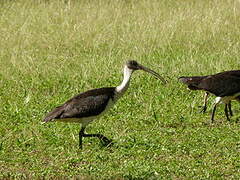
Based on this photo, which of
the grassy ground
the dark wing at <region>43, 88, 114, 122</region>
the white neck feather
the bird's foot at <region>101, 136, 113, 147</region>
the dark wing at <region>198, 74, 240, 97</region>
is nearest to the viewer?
the grassy ground

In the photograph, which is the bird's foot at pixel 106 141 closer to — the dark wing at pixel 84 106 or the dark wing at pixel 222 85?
the dark wing at pixel 84 106

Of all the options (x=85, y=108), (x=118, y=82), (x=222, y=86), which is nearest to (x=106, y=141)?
(x=85, y=108)

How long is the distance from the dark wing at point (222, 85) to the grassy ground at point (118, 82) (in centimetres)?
43

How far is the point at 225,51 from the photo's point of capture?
1218 cm

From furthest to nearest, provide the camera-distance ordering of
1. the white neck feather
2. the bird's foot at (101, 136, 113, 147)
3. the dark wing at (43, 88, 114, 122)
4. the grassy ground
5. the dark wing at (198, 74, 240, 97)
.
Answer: the dark wing at (198, 74, 240, 97)
the white neck feather
the bird's foot at (101, 136, 113, 147)
the dark wing at (43, 88, 114, 122)
the grassy ground

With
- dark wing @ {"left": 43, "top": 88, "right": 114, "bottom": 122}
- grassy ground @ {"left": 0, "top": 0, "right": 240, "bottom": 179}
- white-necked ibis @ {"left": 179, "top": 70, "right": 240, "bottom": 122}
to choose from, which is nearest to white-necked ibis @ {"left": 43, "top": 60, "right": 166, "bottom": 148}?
dark wing @ {"left": 43, "top": 88, "right": 114, "bottom": 122}

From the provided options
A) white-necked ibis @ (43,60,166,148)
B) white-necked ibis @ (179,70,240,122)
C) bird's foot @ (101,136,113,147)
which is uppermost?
white-necked ibis @ (43,60,166,148)

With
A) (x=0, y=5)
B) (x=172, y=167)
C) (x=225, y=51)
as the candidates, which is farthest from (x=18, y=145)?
(x=0, y=5)

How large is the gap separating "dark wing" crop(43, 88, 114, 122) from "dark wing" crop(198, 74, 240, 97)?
1.69 metres

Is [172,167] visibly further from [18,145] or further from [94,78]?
[94,78]

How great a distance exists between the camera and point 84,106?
7855 millimetres

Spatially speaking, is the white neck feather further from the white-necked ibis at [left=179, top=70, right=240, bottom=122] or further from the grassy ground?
the white-necked ibis at [left=179, top=70, right=240, bottom=122]

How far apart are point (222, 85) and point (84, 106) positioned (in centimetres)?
214

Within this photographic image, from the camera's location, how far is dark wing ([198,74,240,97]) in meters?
8.96
